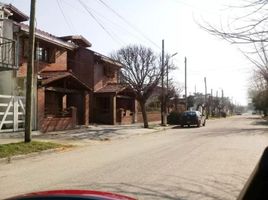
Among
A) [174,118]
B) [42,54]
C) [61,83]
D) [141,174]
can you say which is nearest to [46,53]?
[42,54]

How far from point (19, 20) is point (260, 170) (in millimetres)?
32205

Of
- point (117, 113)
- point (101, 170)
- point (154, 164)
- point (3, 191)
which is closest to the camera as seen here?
point (3, 191)

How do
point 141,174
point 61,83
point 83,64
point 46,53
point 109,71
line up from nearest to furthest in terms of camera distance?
point 141,174 → point 61,83 → point 46,53 → point 83,64 → point 109,71

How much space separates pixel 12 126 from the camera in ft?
85.0

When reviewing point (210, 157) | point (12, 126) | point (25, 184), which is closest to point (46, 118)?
point (12, 126)

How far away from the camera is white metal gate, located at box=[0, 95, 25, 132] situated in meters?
25.3

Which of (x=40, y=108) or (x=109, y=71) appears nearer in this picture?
(x=40, y=108)

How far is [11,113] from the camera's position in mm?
25922

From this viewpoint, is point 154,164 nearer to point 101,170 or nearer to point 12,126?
point 101,170

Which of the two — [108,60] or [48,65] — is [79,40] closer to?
[108,60]

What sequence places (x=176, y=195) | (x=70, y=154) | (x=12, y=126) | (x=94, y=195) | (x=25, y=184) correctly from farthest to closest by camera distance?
(x=12, y=126)
(x=70, y=154)
(x=25, y=184)
(x=176, y=195)
(x=94, y=195)

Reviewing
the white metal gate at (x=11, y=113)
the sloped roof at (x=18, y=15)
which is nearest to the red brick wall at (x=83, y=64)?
the sloped roof at (x=18, y=15)

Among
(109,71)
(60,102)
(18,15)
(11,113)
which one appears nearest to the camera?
(11,113)

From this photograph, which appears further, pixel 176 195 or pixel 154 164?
pixel 154 164
